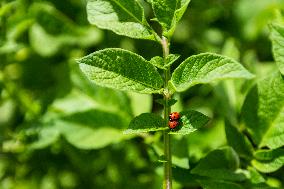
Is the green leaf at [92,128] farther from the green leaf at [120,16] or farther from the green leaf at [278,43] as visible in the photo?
the green leaf at [278,43]

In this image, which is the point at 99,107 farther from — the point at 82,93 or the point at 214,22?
the point at 214,22

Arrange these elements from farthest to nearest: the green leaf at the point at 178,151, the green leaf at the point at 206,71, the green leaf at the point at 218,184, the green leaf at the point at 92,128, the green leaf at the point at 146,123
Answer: the green leaf at the point at 92,128, the green leaf at the point at 178,151, the green leaf at the point at 218,184, the green leaf at the point at 146,123, the green leaf at the point at 206,71

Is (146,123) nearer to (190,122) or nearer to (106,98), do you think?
(190,122)

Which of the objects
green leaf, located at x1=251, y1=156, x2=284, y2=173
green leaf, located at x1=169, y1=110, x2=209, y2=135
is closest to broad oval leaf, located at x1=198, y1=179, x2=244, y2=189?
green leaf, located at x1=251, y1=156, x2=284, y2=173

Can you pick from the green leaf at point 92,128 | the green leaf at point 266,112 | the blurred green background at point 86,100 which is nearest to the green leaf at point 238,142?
the green leaf at point 266,112

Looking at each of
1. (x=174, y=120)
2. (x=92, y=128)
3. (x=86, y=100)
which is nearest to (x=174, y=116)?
(x=174, y=120)

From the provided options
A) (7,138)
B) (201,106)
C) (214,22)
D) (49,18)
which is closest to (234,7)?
(214,22)
